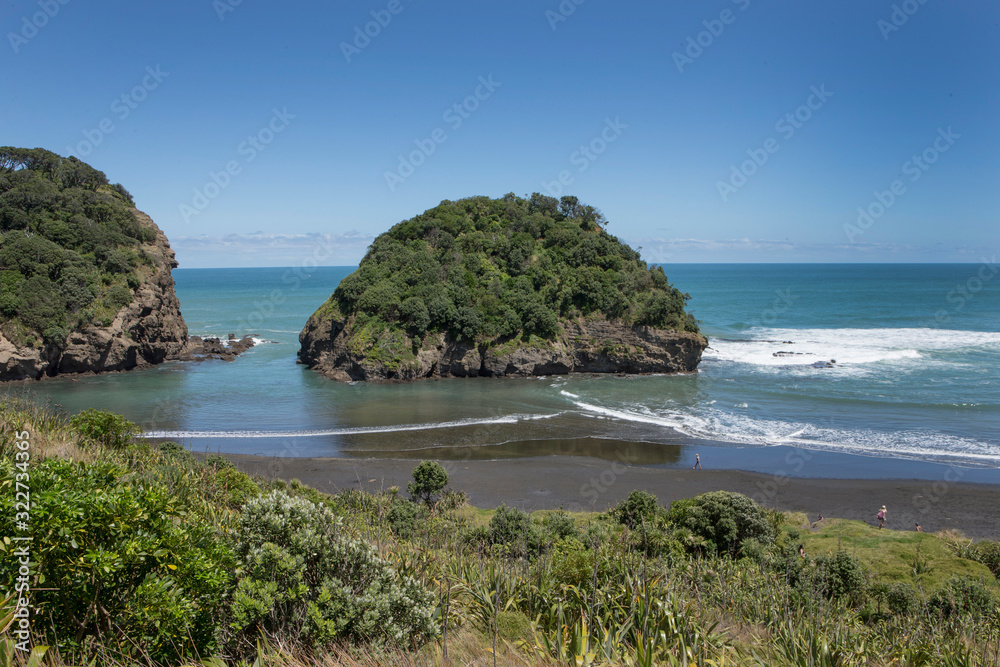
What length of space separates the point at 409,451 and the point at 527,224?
106 feet

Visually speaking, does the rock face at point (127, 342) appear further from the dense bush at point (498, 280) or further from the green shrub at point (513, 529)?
the green shrub at point (513, 529)

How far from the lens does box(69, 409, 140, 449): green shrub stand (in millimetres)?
12508

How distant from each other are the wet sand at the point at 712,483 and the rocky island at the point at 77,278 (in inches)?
930

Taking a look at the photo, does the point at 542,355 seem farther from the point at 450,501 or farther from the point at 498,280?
the point at 450,501

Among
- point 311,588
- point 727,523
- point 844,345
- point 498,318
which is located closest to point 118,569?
point 311,588

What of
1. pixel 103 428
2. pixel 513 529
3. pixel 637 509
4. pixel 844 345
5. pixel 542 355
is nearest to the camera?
pixel 103 428

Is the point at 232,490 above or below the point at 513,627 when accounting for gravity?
below

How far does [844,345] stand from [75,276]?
6581 centimetres

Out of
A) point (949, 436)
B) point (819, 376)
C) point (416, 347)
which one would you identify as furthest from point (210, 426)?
point (819, 376)

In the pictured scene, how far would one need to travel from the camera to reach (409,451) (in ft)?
91.7

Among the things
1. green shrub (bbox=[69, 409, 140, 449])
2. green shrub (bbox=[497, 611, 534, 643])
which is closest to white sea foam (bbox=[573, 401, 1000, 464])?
green shrub (bbox=[69, 409, 140, 449])

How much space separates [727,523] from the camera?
16359mm

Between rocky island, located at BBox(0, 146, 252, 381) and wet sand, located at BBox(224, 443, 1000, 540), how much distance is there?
23613 mm

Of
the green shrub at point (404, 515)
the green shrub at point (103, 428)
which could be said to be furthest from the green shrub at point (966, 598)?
the green shrub at point (103, 428)
